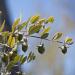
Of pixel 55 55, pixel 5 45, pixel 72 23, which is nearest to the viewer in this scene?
pixel 5 45

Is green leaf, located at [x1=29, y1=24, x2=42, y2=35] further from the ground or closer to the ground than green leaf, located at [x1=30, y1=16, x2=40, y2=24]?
closer to the ground

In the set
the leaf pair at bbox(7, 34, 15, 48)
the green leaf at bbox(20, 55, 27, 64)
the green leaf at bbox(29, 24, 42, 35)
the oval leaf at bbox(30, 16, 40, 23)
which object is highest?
the oval leaf at bbox(30, 16, 40, 23)

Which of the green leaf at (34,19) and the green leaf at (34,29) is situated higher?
the green leaf at (34,19)

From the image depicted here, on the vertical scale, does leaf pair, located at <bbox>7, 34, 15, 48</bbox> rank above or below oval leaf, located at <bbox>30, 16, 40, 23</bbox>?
below

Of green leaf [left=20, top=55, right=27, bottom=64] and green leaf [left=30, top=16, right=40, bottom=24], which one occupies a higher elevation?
green leaf [left=30, top=16, right=40, bottom=24]

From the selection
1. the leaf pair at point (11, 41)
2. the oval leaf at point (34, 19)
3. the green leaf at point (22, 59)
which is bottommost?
the green leaf at point (22, 59)

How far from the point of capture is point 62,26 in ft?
12.7

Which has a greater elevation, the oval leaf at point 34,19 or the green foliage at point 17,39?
the oval leaf at point 34,19

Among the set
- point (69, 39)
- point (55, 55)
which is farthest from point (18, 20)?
point (55, 55)

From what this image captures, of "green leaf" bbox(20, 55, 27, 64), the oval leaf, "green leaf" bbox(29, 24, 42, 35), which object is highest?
the oval leaf

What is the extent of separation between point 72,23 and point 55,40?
3.45 m

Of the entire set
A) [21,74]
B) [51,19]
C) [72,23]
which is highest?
[72,23]

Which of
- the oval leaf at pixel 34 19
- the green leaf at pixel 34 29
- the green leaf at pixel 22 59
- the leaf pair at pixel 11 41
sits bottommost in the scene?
the green leaf at pixel 22 59

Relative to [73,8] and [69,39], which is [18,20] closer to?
[69,39]
